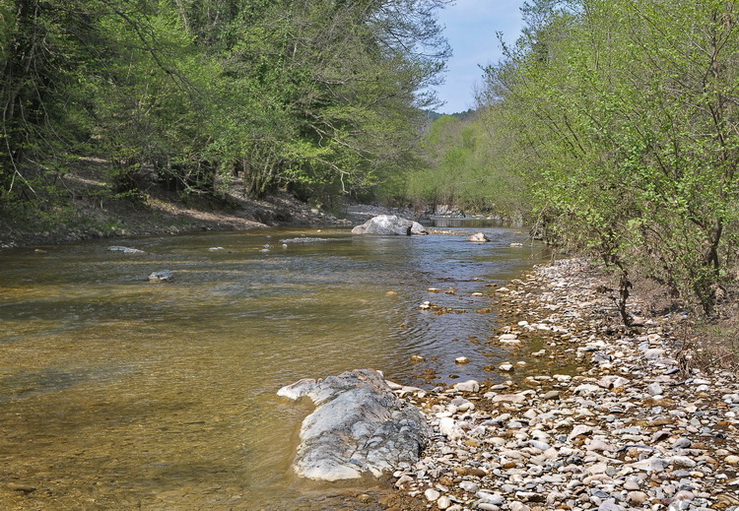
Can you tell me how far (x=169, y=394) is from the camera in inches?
251

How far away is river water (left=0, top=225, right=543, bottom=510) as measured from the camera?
14.6ft

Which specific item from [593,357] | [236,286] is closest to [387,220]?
[236,286]

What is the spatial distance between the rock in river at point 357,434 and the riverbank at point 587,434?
181mm

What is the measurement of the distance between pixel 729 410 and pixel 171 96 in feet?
88.7

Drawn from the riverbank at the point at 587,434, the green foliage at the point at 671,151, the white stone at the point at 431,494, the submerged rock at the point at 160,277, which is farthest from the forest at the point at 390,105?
the white stone at the point at 431,494

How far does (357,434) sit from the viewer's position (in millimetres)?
4973

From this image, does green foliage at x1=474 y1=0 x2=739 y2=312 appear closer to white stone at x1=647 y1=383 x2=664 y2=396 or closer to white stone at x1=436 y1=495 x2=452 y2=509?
white stone at x1=647 y1=383 x2=664 y2=396

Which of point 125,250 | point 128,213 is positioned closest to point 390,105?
point 128,213

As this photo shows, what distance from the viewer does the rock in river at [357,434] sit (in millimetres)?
4582

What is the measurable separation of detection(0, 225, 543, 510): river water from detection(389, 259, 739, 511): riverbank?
813 millimetres

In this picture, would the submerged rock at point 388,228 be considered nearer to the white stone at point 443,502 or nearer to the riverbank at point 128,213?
the riverbank at point 128,213

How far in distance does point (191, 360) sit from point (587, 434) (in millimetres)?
5038

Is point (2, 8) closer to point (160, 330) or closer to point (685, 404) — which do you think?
point (160, 330)

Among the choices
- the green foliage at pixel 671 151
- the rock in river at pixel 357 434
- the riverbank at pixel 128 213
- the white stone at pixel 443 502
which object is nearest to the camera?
the white stone at pixel 443 502
